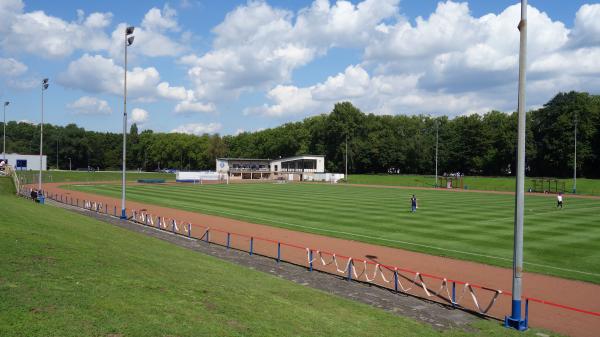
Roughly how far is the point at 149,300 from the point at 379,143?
123 metres

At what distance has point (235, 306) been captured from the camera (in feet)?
35.7

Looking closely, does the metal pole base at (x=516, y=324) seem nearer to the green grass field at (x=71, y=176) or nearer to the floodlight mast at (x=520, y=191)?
the floodlight mast at (x=520, y=191)

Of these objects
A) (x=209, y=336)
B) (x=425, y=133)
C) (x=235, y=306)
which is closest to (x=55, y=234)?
(x=235, y=306)

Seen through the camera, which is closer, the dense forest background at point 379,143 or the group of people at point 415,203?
the group of people at point 415,203

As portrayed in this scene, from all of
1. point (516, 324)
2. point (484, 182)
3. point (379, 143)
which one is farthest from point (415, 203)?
point (379, 143)

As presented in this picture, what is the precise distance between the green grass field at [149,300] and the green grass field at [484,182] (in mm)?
75496

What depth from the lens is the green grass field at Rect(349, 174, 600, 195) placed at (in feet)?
257

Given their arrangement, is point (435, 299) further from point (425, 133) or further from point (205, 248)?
point (425, 133)

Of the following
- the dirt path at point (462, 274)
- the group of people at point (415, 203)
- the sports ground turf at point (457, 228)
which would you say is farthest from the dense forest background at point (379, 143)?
the dirt path at point (462, 274)

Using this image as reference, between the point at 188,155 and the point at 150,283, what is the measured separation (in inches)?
6289

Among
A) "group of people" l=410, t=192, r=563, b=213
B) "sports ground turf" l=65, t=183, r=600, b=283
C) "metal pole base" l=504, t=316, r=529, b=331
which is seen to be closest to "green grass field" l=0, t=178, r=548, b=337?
"metal pole base" l=504, t=316, r=529, b=331

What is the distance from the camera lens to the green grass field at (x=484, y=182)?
257 ft

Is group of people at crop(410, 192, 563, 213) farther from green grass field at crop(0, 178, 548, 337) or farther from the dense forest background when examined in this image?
the dense forest background

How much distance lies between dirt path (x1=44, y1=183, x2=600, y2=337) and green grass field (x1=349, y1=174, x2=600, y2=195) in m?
65.3
